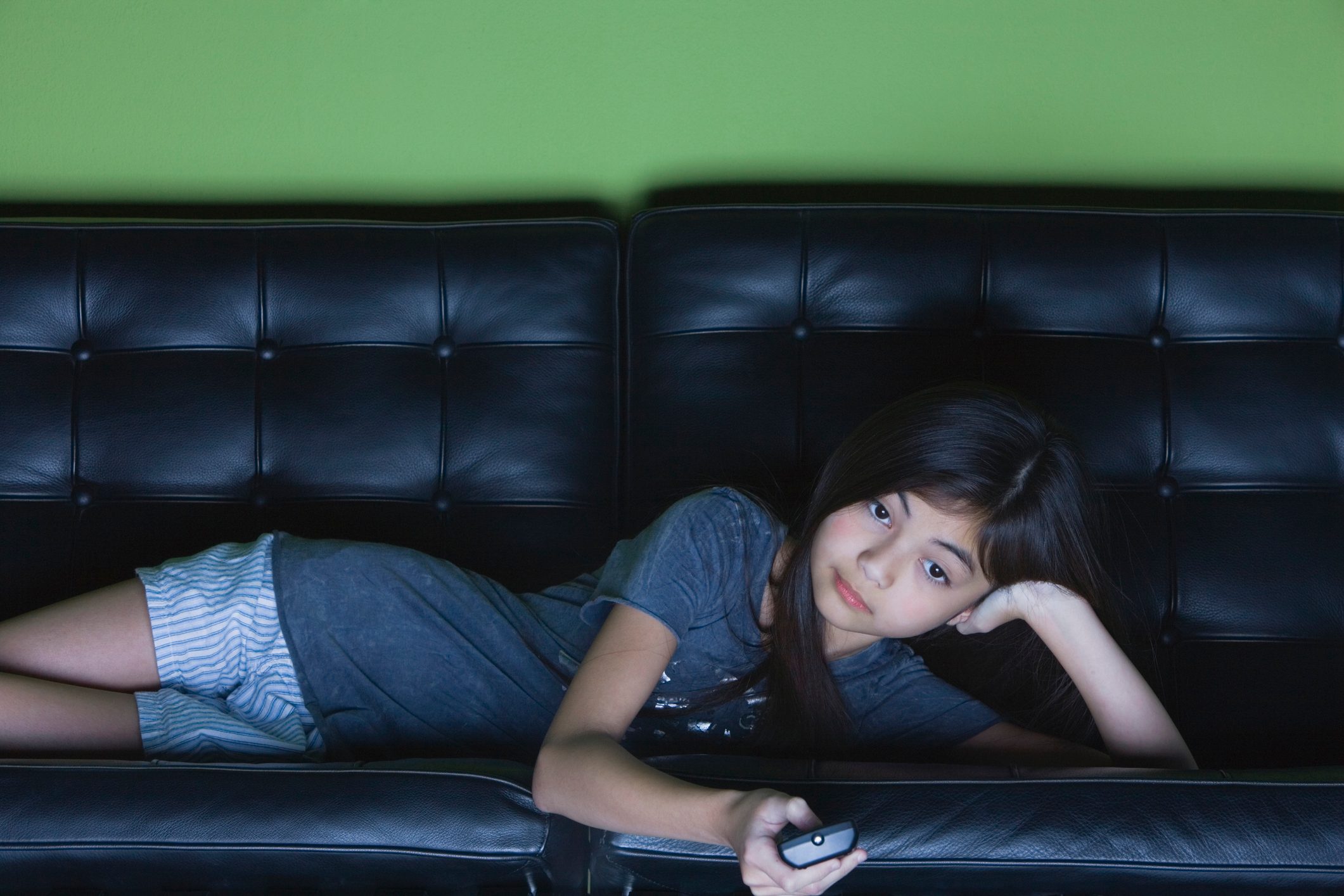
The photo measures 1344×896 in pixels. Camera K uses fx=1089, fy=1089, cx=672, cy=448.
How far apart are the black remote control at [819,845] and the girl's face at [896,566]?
1.25 feet

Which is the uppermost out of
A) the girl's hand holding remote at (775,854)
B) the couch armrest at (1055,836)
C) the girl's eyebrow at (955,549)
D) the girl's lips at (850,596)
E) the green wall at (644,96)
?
the green wall at (644,96)

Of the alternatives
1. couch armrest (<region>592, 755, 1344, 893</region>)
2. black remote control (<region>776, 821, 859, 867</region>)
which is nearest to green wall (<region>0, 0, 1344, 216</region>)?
couch armrest (<region>592, 755, 1344, 893</region>)

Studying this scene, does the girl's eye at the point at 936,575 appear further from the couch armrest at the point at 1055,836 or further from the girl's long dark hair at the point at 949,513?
the couch armrest at the point at 1055,836

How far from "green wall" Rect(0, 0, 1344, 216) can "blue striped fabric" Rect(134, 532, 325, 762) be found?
2.37ft

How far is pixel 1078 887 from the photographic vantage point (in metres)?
0.92

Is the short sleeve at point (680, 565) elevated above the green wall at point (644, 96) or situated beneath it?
situated beneath

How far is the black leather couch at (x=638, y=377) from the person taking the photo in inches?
56.7

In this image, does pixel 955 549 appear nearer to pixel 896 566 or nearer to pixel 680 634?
pixel 896 566

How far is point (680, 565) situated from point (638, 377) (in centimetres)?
47

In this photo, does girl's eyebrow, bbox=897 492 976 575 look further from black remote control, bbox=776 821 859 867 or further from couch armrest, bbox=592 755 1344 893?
black remote control, bbox=776 821 859 867

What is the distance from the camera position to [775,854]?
75 centimetres

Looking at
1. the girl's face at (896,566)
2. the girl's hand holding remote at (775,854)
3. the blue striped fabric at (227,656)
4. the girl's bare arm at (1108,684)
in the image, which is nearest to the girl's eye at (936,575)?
the girl's face at (896,566)

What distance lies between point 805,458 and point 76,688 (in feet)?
2.92

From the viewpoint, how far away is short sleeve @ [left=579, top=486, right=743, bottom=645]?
3.56 feet
